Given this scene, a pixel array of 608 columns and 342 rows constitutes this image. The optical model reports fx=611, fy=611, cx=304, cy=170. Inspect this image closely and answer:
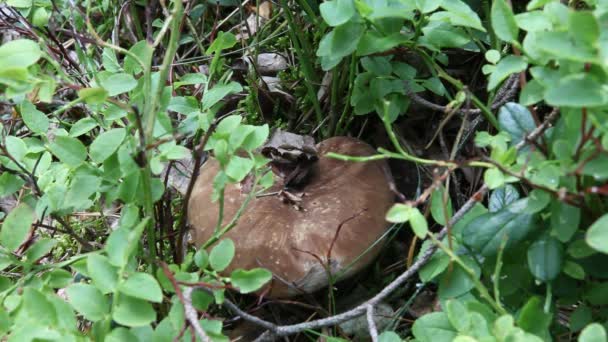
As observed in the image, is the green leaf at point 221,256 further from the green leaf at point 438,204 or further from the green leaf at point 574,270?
the green leaf at point 574,270

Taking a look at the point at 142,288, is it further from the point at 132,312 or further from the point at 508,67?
the point at 508,67

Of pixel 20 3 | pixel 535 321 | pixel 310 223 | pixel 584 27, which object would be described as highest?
pixel 584 27

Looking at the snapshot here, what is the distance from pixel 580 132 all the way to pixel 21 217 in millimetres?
867

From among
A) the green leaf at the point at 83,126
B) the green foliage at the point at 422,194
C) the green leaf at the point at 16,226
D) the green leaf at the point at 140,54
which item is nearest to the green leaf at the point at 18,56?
the green foliage at the point at 422,194

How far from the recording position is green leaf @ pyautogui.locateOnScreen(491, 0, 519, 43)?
89cm

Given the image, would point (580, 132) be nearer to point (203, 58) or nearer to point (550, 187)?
point (550, 187)

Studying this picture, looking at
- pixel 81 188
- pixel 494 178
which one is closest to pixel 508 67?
pixel 494 178

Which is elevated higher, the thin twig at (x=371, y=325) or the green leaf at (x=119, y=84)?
the green leaf at (x=119, y=84)

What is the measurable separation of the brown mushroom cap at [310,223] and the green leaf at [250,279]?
32 cm

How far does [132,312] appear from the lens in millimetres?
833

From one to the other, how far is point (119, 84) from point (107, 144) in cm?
10

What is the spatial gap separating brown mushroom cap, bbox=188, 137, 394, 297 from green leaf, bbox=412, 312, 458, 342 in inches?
14.4

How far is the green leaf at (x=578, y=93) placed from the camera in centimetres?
68

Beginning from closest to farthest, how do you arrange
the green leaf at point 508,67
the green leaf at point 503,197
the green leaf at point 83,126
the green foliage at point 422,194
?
1. the green foliage at point 422,194
2. the green leaf at point 508,67
3. the green leaf at point 503,197
4. the green leaf at point 83,126
